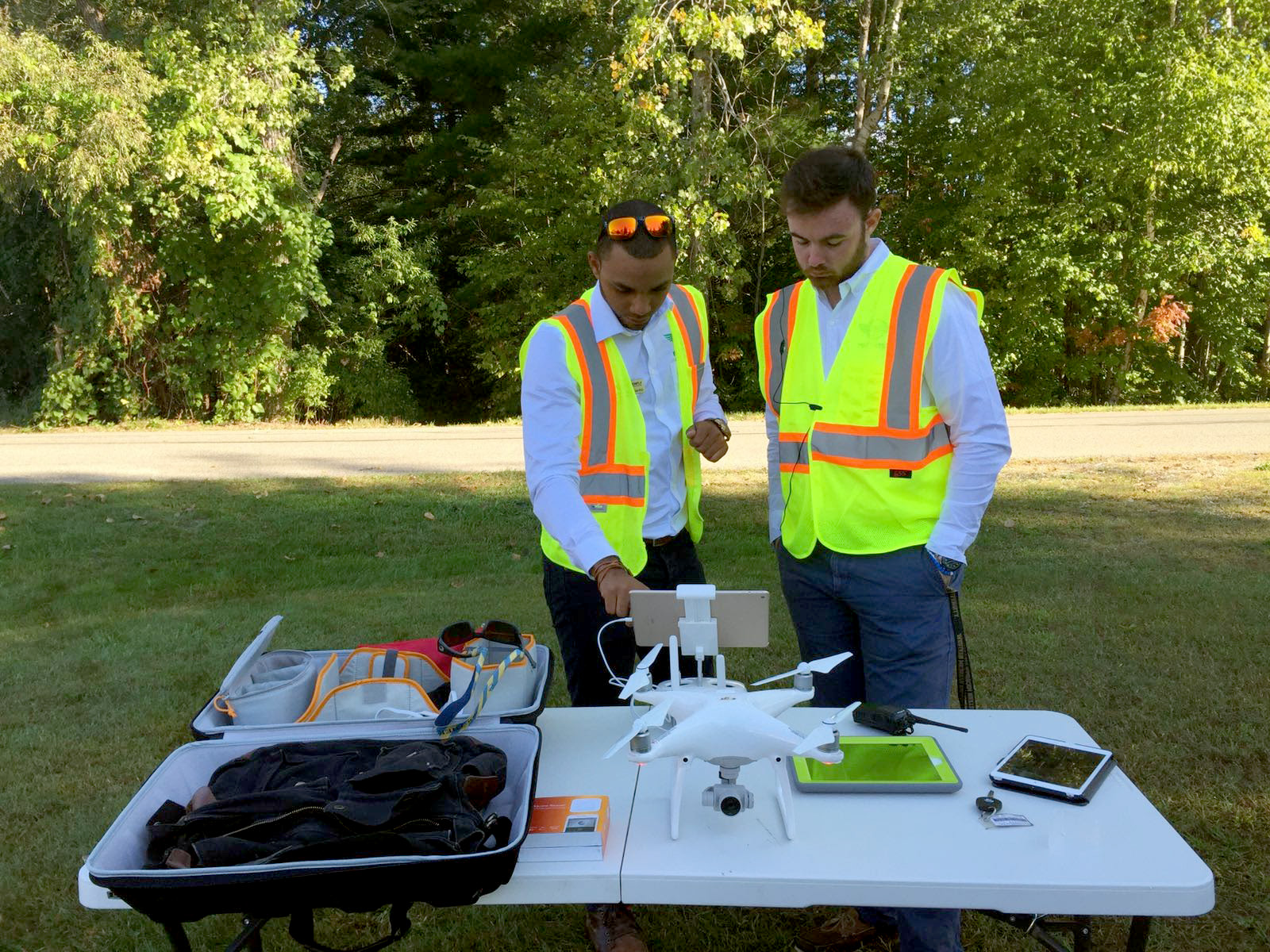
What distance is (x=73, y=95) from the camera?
1335 cm

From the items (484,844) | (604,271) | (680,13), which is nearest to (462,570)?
(604,271)

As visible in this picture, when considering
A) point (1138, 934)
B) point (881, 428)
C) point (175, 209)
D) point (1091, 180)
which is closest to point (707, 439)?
point (881, 428)

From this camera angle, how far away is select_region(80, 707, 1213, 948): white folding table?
1.69 m

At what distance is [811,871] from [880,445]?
3.61 feet

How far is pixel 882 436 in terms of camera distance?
8.19 feet

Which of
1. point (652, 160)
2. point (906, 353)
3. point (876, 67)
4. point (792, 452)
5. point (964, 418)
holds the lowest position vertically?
point (792, 452)

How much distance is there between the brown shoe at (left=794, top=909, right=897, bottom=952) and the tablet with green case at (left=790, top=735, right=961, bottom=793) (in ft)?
2.77

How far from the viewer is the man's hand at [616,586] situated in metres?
2.27

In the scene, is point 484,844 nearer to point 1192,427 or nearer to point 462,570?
point 462,570

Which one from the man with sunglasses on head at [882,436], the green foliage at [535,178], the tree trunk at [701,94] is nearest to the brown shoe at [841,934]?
the man with sunglasses on head at [882,436]

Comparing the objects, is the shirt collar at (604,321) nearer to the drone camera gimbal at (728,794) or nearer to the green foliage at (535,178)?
the drone camera gimbal at (728,794)

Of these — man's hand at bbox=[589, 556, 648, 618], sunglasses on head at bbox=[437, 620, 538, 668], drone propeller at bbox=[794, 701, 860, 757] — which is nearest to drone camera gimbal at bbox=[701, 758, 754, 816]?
drone propeller at bbox=[794, 701, 860, 757]

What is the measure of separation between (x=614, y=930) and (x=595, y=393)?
1.42 metres

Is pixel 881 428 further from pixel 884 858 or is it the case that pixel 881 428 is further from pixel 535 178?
pixel 535 178
